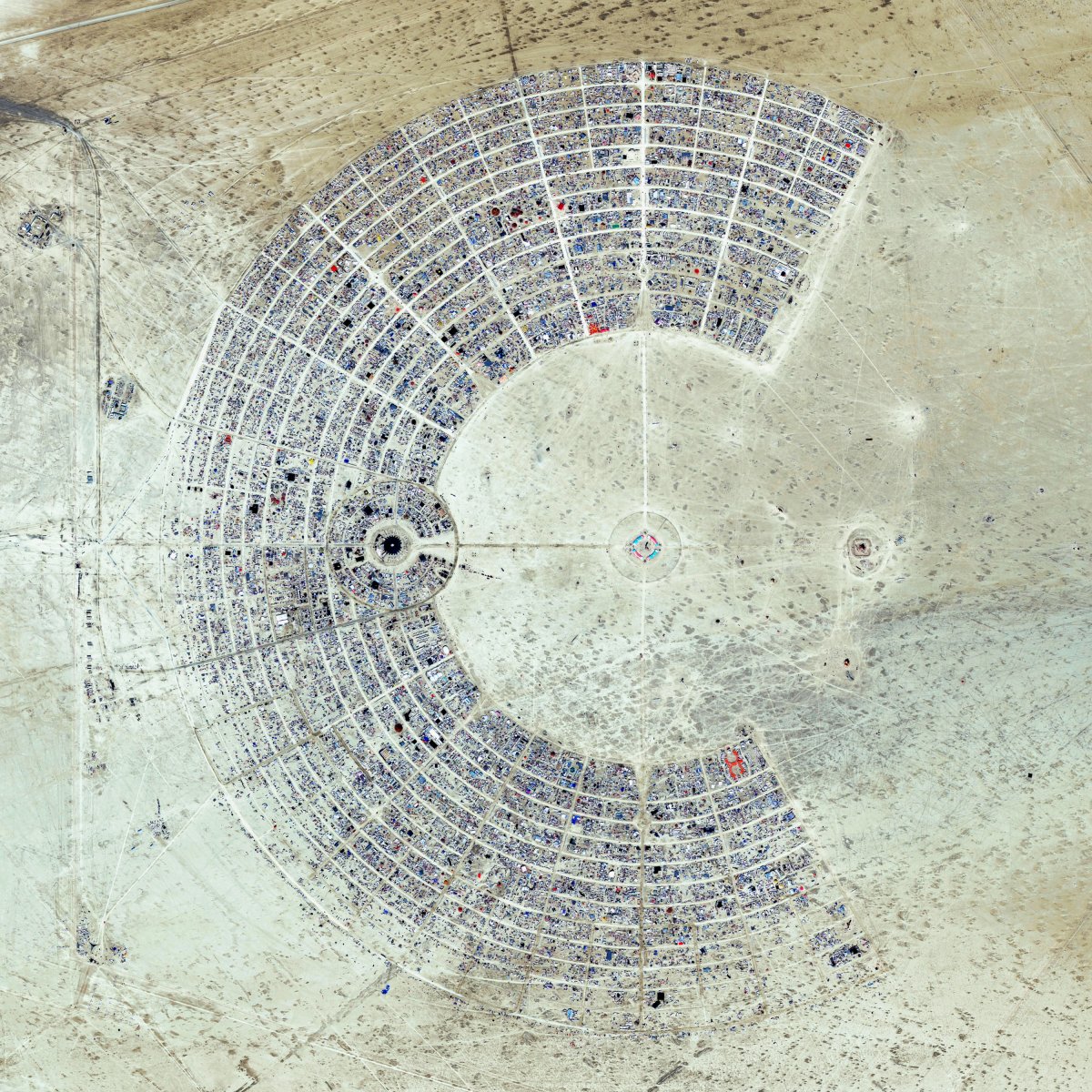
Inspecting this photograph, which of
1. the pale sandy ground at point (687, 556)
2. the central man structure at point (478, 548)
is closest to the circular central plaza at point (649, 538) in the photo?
the pale sandy ground at point (687, 556)

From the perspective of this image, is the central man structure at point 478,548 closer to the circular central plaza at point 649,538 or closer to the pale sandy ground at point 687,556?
the circular central plaza at point 649,538

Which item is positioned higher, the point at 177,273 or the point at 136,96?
the point at 136,96

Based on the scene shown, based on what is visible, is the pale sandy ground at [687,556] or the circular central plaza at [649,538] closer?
the pale sandy ground at [687,556]

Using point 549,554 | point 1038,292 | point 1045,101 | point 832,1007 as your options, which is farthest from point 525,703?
point 1045,101

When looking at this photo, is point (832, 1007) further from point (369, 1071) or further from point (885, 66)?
point (885, 66)

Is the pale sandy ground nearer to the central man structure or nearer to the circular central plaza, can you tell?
the circular central plaza

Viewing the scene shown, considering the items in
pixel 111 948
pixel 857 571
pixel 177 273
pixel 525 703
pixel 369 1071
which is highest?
pixel 177 273
